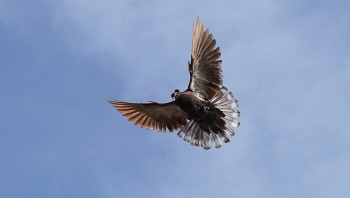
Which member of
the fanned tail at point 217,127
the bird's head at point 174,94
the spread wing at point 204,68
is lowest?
the fanned tail at point 217,127

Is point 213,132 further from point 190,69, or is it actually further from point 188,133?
point 190,69

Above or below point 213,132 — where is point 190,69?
above

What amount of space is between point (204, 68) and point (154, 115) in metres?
2.12

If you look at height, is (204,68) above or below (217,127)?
above

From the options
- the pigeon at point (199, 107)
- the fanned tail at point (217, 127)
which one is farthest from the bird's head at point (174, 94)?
the fanned tail at point (217, 127)

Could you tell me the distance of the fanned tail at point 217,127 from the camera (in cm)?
1419

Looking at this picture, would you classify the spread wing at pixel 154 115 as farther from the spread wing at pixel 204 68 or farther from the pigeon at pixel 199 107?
the spread wing at pixel 204 68

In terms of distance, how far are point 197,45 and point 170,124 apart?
95.6 inches

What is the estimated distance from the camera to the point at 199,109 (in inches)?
564

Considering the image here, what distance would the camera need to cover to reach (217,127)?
14797 millimetres

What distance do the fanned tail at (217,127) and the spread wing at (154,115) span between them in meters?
0.41

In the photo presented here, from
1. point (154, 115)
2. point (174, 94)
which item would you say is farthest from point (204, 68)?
point (154, 115)

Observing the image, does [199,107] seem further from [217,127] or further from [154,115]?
[154,115]

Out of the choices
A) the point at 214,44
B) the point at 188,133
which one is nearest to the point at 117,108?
the point at 188,133
